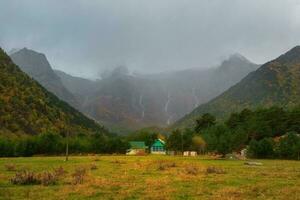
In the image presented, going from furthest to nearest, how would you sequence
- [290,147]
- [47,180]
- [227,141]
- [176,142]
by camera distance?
[176,142] < [227,141] < [290,147] < [47,180]

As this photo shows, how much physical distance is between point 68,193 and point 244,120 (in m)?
169

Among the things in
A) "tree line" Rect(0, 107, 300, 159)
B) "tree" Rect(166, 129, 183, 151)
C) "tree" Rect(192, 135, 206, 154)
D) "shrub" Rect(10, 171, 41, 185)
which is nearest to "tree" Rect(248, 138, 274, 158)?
"tree line" Rect(0, 107, 300, 159)

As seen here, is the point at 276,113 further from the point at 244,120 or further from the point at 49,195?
the point at 49,195

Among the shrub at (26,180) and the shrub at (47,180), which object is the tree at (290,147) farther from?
the shrub at (26,180)

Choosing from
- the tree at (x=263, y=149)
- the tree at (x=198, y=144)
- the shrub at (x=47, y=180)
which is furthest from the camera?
the tree at (x=198, y=144)

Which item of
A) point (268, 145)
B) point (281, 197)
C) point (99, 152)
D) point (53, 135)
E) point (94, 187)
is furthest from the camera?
point (99, 152)

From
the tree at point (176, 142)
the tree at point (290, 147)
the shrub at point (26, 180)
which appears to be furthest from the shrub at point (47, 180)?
the tree at point (176, 142)

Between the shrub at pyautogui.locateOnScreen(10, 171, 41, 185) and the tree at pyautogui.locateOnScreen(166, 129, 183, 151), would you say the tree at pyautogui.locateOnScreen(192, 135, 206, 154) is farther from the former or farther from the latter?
the shrub at pyautogui.locateOnScreen(10, 171, 41, 185)

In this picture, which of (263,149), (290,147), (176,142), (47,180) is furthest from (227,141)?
(47,180)

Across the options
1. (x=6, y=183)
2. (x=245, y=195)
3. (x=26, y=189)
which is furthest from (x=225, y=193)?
(x=6, y=183)

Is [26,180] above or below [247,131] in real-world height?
below

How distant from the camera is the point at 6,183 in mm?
33469

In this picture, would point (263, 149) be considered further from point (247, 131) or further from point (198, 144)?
point (198, 144)

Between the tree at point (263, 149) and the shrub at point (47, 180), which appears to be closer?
the shrub at point (47, 180)
